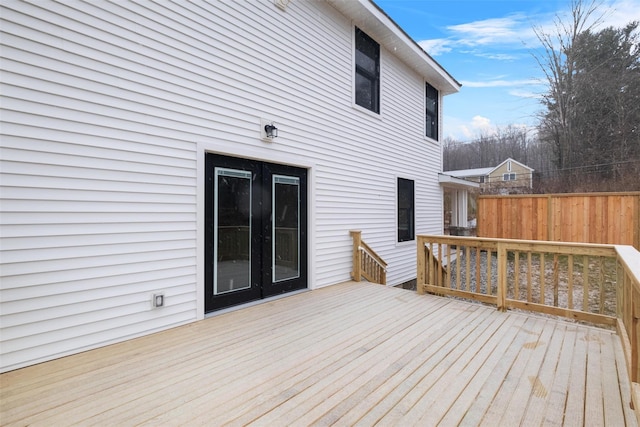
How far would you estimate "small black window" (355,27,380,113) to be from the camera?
20.0 ft

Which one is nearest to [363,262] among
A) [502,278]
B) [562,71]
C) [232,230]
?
[502,278]

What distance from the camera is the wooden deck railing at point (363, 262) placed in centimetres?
553

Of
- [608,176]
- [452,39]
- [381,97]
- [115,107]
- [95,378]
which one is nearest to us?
[95,378]

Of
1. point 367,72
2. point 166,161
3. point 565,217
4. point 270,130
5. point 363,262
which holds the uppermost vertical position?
point 367,72

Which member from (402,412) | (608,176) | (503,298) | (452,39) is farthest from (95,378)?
(608,176)

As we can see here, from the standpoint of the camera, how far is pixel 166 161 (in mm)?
3186

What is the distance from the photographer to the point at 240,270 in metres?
3.89

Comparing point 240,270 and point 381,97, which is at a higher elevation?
point 381,97

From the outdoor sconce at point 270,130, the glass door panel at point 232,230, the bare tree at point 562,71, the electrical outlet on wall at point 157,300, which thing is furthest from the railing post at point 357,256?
the bare tree at point 562,71

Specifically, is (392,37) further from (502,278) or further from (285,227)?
(502,278)

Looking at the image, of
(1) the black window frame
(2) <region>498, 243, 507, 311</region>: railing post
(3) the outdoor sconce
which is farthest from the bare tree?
(3) the outdoor sconce

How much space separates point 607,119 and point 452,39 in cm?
922

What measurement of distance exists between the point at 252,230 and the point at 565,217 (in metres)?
9.31

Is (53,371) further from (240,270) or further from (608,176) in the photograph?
(608,176)
